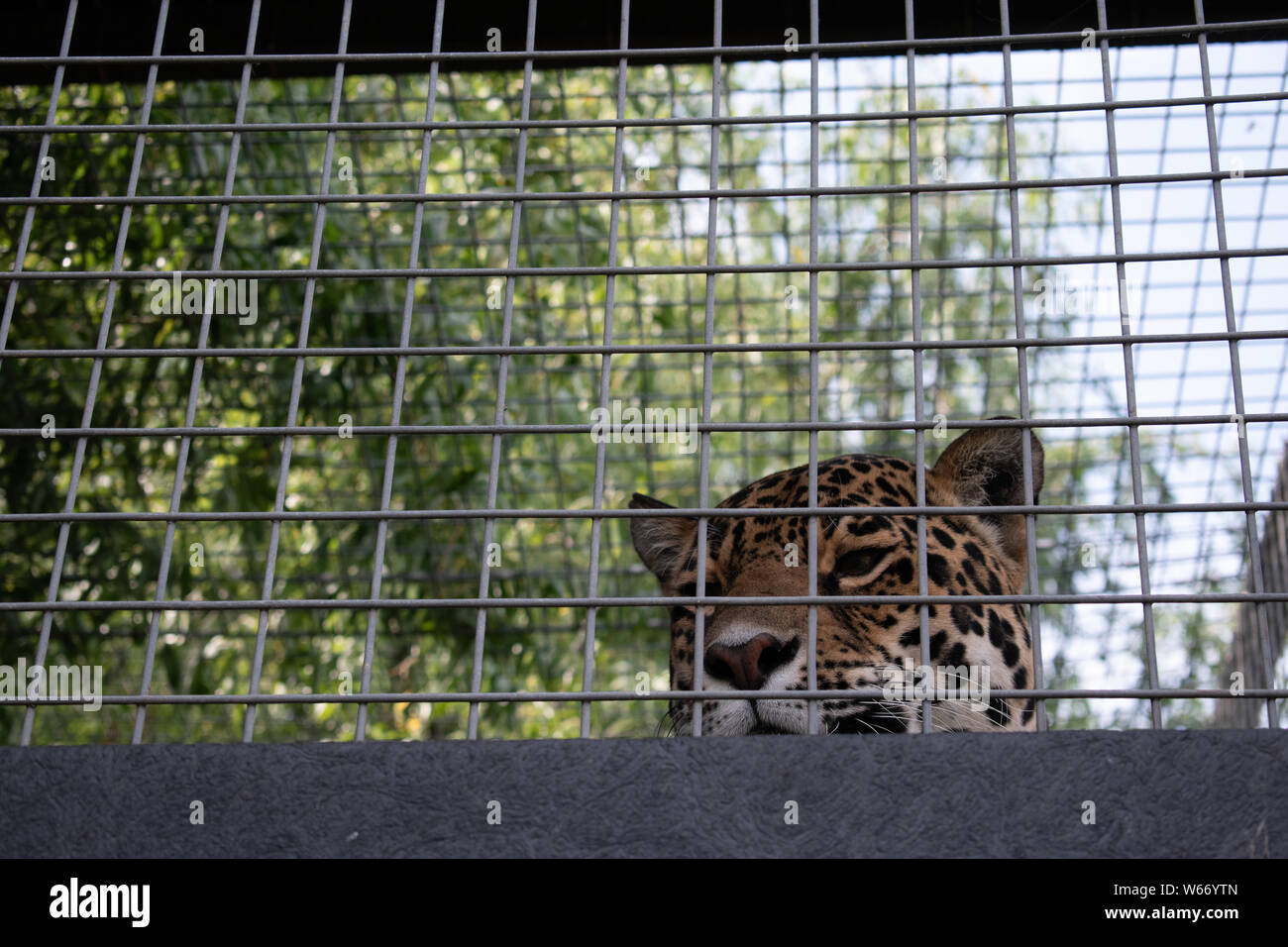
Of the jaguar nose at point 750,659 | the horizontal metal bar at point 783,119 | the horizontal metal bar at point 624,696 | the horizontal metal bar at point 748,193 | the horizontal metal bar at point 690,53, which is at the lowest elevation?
the horizontal metal bar at point 624,696

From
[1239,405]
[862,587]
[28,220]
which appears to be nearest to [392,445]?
[28,220]

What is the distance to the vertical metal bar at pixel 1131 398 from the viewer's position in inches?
83.5

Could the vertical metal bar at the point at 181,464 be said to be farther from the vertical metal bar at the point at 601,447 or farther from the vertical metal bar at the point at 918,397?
the vertical metal bar at the point at 918,397

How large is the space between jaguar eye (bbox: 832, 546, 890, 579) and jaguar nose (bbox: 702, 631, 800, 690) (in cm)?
73

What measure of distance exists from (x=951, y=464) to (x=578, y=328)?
2.65 m

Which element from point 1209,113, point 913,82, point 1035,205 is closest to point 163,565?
point 913,82

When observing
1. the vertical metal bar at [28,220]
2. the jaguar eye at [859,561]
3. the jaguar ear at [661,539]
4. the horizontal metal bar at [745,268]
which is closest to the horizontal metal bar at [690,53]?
the vertical metal bar at [28,220]

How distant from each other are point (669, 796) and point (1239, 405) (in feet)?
4.09

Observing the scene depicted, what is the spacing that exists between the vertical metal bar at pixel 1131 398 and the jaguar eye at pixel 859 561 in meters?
1.39

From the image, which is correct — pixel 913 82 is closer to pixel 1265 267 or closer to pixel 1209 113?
pixel 1209 113

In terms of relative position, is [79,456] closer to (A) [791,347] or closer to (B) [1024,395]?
(A) [791,347]

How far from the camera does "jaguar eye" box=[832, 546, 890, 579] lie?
3719mm

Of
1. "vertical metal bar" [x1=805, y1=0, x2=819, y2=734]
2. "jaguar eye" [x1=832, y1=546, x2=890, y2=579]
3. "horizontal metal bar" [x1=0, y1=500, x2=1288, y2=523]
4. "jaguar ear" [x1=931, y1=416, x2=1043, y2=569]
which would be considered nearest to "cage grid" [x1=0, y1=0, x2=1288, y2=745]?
"jaguar ear" [x1=931, y1=416, x2=1043, y2=569]

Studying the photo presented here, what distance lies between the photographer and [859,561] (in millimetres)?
3730
